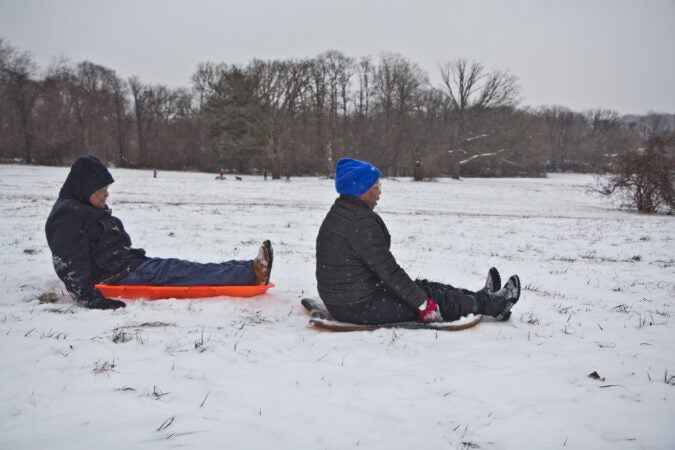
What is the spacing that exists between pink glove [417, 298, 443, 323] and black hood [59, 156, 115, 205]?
10.5 feet

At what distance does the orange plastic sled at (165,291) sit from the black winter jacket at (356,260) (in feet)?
3.76

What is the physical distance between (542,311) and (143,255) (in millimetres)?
4249

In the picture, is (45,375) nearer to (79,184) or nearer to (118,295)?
(118,295)

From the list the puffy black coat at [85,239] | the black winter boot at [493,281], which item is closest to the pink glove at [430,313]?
the black winter boot at [493,281]

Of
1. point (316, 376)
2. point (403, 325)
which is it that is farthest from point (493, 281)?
point (316, 376)

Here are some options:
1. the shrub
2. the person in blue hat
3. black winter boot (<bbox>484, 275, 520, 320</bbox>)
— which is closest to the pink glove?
the person in blue hat

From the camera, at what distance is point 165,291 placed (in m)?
3.88

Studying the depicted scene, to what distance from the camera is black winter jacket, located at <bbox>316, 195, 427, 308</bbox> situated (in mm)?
3137

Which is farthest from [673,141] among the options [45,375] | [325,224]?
[45,375]

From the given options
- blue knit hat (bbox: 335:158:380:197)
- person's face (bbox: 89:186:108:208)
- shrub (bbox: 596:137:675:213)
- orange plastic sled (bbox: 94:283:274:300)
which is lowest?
orange plastic sled (bbox: 94:283:274:300)

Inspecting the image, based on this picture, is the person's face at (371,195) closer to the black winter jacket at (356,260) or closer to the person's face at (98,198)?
the black winter jacket at (356,260)

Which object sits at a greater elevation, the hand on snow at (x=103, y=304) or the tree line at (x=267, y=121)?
the tree line at (x=267, y=121)

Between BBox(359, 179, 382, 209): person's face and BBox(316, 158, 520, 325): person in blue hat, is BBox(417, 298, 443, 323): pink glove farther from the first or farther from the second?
BBox(359, 179, 382, 209): person's face

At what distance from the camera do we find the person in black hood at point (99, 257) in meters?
3.59
